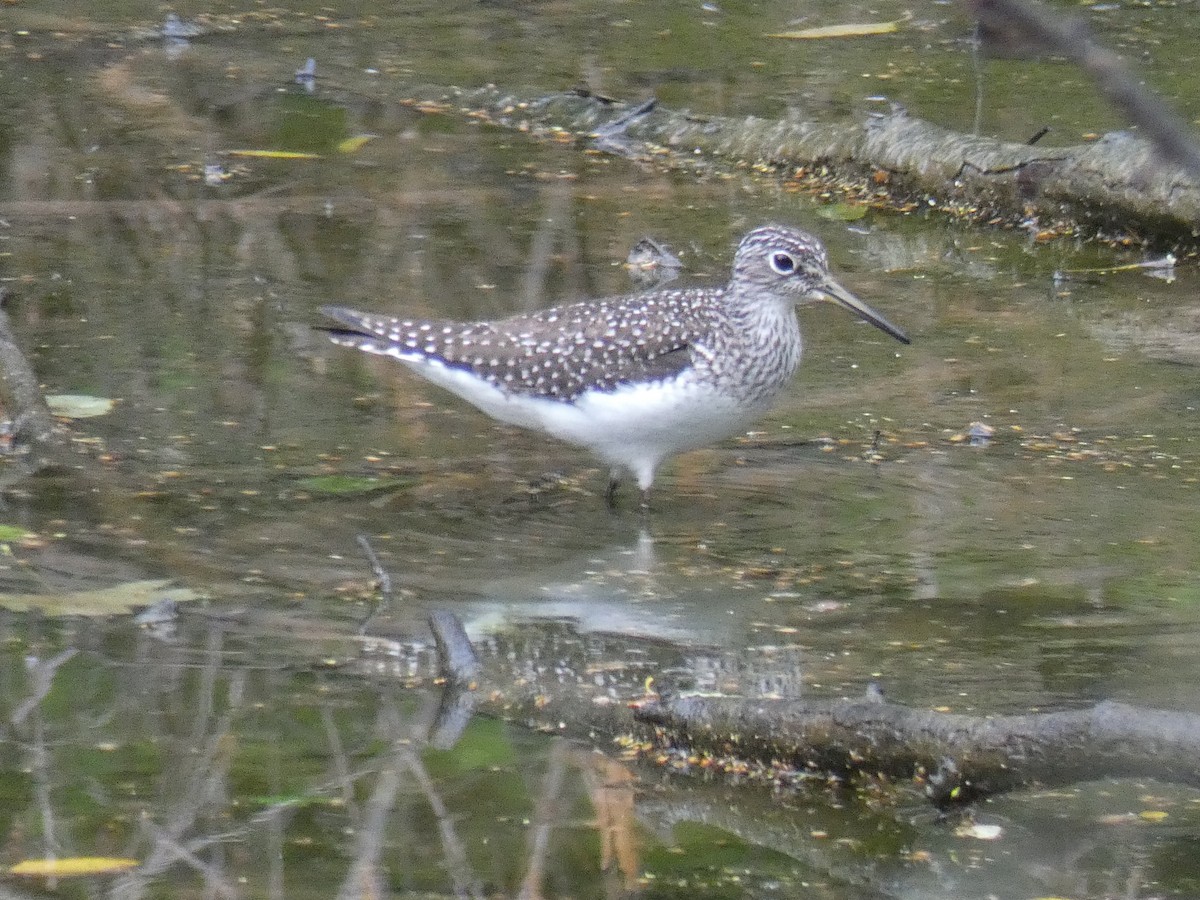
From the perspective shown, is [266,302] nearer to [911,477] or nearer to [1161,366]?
[911,477]

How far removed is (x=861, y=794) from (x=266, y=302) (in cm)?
469

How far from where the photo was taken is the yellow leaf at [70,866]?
3557 millimetres

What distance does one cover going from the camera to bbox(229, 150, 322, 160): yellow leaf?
1029 cm

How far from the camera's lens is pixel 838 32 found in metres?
13.1

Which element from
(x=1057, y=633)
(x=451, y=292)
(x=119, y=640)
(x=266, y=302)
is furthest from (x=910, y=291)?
(x=119, y=640)

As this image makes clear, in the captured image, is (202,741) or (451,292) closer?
(202,741)

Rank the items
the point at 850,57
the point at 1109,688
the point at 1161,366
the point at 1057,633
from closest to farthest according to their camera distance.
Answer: the point at 1109,688
the point at 1057,633
the point at 1161,366
the point at 850,57

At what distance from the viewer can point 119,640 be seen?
15.7ft

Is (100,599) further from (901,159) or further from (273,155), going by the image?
(901,159)

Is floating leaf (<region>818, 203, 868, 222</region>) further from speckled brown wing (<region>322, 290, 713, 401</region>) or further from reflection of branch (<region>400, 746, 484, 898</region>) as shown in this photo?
reflection of branch (<region>400, 746, 484, 898</region>)

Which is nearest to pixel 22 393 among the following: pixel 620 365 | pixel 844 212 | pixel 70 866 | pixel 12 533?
pixel 12 533

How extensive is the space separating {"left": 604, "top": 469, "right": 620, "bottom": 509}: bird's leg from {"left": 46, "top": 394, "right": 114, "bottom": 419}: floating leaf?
5.78 ft

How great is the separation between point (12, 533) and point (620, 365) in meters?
2.04

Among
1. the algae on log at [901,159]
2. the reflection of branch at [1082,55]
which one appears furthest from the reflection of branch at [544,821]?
the algae on log at [901,159]
